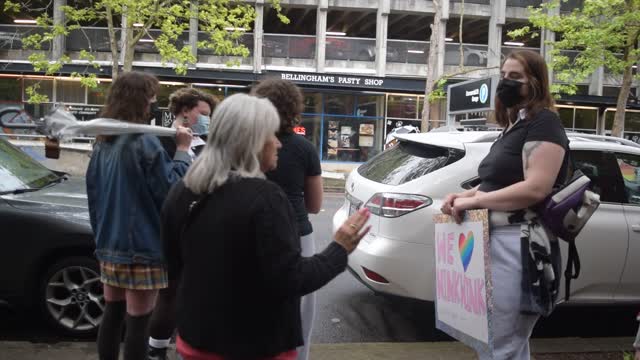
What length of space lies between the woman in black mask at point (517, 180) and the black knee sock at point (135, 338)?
69.5 inches

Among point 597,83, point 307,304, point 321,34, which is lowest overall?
point 307,304

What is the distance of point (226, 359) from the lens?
6.66 ft

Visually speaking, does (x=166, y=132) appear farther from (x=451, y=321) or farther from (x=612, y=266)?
(x=612, y=266)

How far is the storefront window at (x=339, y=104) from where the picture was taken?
26.3 m

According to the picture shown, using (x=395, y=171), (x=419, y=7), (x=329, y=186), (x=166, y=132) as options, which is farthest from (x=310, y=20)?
(x=166, y=132)

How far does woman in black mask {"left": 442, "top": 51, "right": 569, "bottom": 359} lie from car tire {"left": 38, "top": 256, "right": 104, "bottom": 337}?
3.00 m

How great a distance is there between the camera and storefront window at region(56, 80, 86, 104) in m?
25.4

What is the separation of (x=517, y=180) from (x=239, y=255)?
1.48 m

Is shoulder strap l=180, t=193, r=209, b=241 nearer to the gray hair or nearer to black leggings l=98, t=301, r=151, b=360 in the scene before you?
the gray hair

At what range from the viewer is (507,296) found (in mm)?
2773

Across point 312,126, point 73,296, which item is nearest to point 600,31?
point 312,126

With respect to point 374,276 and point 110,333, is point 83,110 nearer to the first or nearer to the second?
point 374,276

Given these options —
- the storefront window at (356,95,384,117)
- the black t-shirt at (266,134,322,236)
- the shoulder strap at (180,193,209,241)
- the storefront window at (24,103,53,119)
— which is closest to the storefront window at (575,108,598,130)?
the storefront window at (356,95,384,117)

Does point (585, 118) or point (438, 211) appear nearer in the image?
point (438, 211)
